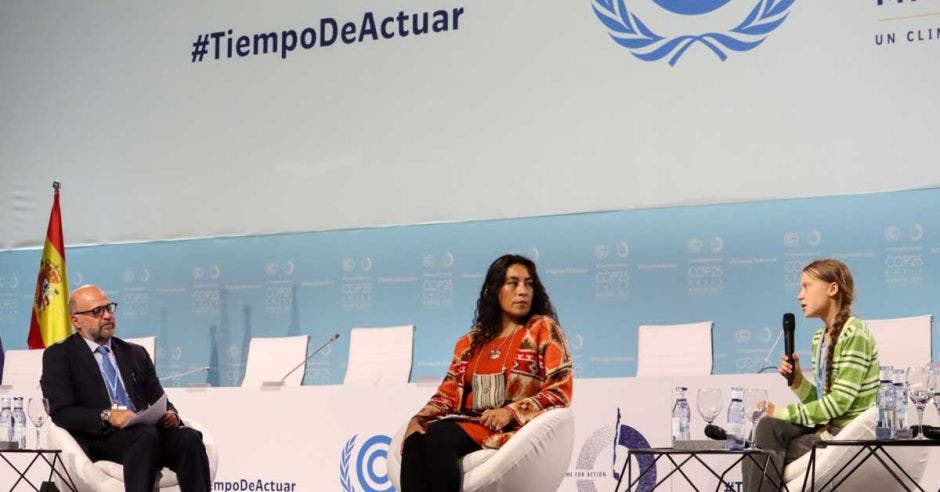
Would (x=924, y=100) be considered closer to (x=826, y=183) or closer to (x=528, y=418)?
(x=826, y=183)

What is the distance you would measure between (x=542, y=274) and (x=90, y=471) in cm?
386

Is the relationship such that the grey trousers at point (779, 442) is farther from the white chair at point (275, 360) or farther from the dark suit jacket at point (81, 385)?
the white chair at point (275, 360)

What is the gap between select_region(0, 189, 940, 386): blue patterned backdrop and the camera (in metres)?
7.12

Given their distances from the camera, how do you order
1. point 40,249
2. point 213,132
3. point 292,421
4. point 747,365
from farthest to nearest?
point 40,249, point 213,132, point 747,365, point 292,421

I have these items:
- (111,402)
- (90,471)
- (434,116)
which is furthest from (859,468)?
(434,116)

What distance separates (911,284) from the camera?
6.96m

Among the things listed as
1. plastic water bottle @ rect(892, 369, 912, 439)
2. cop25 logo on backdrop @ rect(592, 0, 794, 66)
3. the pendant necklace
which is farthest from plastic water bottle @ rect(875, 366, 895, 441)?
cop25 logo on backdrop @ rect(592, 0, 794, 66)

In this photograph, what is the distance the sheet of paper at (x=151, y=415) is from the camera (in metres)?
4.61

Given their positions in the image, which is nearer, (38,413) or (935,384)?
(935,384)

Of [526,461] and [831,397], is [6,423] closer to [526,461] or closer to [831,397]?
[526,461]

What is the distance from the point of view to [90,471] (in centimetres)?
462

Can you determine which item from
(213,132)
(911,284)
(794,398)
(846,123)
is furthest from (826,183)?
(213,132)

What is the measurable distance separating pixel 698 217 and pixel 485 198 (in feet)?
4.22

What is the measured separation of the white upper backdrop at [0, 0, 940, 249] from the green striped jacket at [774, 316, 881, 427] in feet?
8.56
